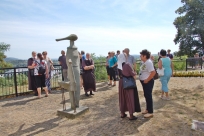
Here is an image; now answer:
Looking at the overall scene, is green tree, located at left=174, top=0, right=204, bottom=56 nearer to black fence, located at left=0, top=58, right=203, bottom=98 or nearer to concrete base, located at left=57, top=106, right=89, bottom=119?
black fence, located at left=0, top=58, right=203, bottom=98

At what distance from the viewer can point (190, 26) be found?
89.9 feet

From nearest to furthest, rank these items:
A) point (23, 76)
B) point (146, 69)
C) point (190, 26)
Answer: point (146, 69), point (23, 76), point (190, 26)

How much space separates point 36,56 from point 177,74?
9120 millimetres

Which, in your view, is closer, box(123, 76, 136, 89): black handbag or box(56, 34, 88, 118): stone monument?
box(123, 76, 136, 89): black handbag

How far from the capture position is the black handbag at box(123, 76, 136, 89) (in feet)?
14.8

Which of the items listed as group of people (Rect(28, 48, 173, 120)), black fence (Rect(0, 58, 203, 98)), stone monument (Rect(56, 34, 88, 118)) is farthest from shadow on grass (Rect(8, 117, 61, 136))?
black fence (Rect(0, 58, 203, 98))

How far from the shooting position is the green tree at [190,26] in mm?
26312

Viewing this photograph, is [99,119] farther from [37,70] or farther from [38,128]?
[37,70]

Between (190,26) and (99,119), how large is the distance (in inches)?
1058

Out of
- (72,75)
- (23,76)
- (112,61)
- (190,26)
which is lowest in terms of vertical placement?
(23,76)

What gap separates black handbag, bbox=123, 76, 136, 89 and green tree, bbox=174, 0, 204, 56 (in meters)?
25.9

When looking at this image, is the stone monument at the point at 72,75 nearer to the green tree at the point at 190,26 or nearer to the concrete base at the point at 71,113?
the concrete base at the point at 71,113

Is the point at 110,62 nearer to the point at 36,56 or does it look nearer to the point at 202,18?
the point at 36,56

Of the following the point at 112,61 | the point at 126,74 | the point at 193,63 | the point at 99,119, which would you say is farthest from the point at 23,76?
the point at 193,63
